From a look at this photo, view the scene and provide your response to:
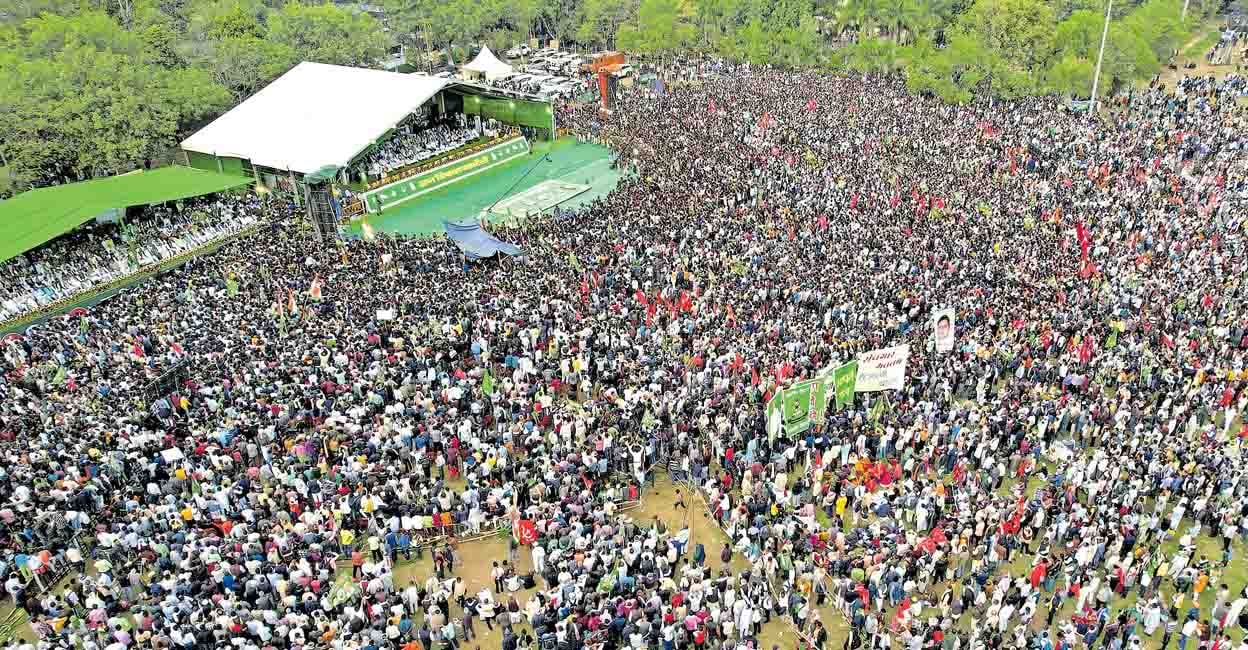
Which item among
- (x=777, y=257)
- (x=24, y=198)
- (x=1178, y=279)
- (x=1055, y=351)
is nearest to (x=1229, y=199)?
(x=1178, y=279)

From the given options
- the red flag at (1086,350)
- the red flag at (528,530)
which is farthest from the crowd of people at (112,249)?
the red flag at (1086,350)

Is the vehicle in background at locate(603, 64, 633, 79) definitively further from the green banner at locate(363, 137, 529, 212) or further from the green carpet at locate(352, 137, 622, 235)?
the green banner at locate(363, 137, 529, 212)

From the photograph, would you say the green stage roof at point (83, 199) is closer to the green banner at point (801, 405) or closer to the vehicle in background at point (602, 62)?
the green banner at point (801, 405)

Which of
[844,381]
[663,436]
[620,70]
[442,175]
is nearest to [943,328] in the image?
[844,381]

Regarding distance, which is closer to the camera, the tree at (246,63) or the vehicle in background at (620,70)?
the tree at (246,63)

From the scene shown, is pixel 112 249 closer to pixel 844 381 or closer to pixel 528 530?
pixel 528 530

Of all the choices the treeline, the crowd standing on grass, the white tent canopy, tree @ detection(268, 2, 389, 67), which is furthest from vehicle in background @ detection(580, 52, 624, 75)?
the crowd standing on grass

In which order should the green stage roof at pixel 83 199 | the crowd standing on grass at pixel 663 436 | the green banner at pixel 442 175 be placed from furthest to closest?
the green banner at pixel 442 175 < the green stage roof at pixel 83 199 < the crowd standing on grass at pixel 663 436
